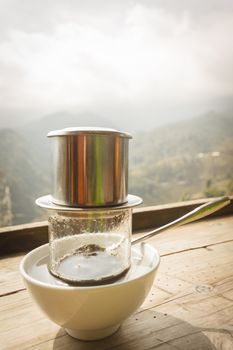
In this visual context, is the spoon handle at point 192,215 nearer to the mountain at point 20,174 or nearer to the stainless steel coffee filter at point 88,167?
the stainless steel coffee filter at point 88,167

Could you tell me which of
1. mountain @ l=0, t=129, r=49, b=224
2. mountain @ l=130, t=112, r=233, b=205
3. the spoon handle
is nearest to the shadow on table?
the spoon handle

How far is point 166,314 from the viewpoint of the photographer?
41cm

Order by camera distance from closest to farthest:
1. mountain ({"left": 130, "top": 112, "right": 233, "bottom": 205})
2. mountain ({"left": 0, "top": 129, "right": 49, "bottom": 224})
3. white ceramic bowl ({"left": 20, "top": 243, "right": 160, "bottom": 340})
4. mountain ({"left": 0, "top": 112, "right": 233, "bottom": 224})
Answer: white ceramic bowl ({"left": 20, "top": 243, "right": 160, "bottom": 340}), mountain ({"left": 0, "top": 129, "right": 49, "bottom": 224}), mountain ({"left": 0, "top": 112, "right": 233, "bottom": 224}), mountain ({"left": 130, "top": 112, "right": 233, "bottom": 205})

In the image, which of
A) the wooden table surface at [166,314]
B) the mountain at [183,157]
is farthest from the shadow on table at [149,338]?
the mountain at [183,157]

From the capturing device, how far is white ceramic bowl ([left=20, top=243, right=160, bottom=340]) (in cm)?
30

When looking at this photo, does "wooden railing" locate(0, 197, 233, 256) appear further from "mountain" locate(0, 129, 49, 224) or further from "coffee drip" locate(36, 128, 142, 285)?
"mountain" locate(0, 129, 49, 224)

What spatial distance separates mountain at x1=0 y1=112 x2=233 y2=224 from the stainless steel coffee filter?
167cm

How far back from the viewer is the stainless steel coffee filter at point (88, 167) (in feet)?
1.10

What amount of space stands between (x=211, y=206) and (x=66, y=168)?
0.21 meters

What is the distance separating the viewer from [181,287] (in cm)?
50

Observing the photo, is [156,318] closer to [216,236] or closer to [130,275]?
[130,275]

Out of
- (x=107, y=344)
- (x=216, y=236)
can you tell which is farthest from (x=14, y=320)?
(x=216, y=236)

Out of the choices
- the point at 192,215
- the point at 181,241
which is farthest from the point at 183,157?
the point at 192,215

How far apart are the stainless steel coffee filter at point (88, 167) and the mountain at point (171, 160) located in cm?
167
